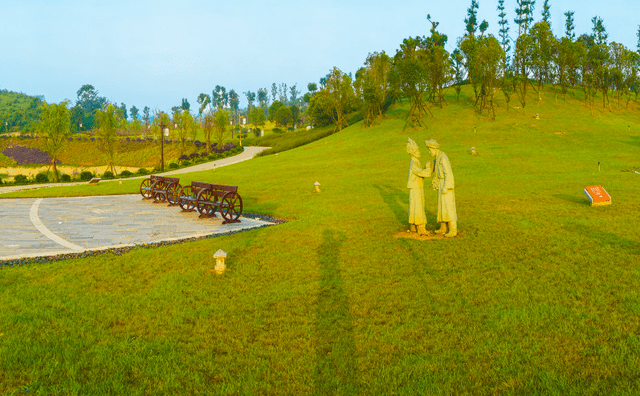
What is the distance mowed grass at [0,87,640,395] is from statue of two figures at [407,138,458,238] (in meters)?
0.65

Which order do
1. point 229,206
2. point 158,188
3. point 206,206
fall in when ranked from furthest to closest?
1. point 158,188
2. point 206,206
3. point 229,206

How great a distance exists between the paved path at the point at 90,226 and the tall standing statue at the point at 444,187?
21.1ft

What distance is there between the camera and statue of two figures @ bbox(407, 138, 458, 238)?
10367 mm

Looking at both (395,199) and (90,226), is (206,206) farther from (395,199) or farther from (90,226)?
(395,199)

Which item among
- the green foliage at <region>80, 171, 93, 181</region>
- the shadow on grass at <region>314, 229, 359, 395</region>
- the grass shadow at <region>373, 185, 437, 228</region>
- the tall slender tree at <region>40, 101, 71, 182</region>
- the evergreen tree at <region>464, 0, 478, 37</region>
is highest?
the evergreen tree at <region>464, 0, 478, 37</region>

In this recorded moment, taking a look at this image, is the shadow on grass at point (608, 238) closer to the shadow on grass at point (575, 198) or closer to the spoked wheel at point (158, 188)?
the shadow on grass at point (575, 198)

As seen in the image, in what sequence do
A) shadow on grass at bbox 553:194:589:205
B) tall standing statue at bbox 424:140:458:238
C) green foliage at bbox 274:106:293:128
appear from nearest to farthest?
tall standing statue at bbox 424:140:458:238 < shadow on grass at bbox 553:194:589:205 < green foliage at bbox 274:106:293:128

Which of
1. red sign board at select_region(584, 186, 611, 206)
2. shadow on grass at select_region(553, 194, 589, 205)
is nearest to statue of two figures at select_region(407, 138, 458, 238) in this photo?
red sign board at select_region(584, 186, 611, 206)

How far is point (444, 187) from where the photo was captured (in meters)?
10.3

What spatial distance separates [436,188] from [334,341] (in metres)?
6.52

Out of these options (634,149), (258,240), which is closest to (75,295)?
(258,240)

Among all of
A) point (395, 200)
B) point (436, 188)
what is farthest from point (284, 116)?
point (436, 188)

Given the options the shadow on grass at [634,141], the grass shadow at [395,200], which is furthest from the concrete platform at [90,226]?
the shadow on grass at [634,141]

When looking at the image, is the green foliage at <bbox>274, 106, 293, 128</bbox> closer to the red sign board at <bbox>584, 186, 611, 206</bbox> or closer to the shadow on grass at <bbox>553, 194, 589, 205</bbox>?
the shadow on grass at <bbox>553, 194, 589, 205</bbox>
